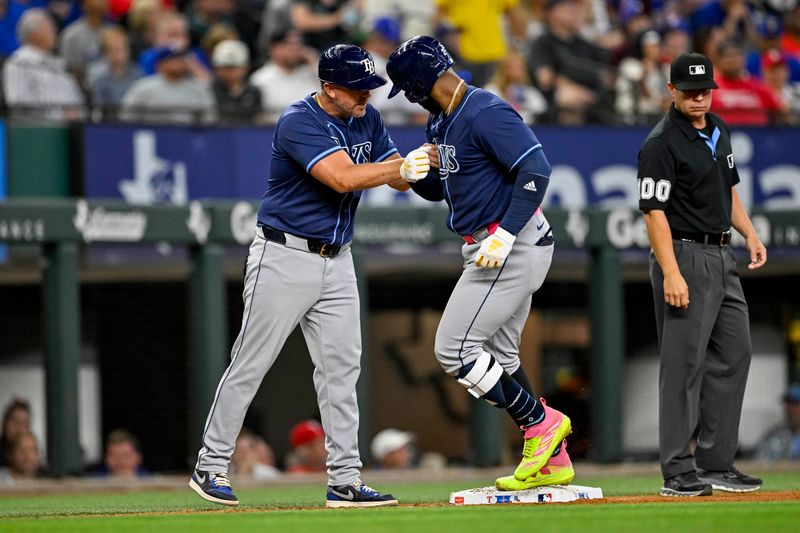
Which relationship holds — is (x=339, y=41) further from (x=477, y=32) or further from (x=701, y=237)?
(x=701, y=237)

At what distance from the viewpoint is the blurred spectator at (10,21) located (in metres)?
12.0

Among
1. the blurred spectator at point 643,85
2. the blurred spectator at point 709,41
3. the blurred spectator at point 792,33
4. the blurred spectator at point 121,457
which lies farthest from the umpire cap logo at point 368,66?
the blurred spectator at point 792,33

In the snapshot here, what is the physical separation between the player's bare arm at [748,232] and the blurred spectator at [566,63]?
19.0 ft

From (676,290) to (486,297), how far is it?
90cm

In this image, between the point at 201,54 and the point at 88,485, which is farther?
the point at 201,54

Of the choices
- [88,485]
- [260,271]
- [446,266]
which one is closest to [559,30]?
[446,266]

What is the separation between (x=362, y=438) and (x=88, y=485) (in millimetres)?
1972

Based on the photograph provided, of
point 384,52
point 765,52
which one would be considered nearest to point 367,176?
point 384,52

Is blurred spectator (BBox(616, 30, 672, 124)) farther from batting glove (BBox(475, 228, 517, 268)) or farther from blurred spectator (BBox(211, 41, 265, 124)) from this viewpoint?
batting glove (BBox(475, 228, 517, 268))

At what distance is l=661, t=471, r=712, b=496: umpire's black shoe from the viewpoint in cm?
663

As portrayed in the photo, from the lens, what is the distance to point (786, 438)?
11.5 m

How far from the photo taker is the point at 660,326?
273 inches

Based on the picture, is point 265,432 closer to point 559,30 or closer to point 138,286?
point 138,286

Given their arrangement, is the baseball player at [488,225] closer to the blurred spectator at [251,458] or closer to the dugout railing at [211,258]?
the dugout railing at [211,258]
